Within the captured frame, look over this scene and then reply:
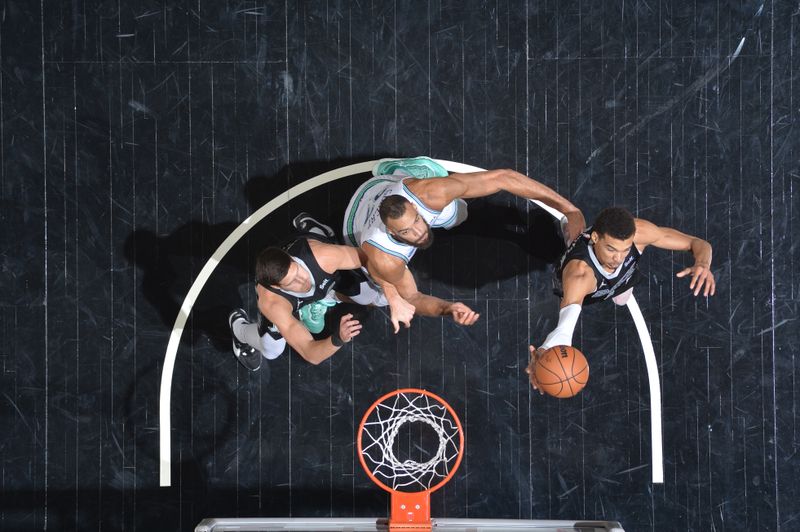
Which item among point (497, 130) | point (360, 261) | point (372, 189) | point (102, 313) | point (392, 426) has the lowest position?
point (392, 426)

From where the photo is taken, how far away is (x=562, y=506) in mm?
5559

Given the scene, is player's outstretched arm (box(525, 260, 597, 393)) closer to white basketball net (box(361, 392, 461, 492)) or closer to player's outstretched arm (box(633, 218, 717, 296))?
player's outstretched arm (box(633, 218, 717, 296))

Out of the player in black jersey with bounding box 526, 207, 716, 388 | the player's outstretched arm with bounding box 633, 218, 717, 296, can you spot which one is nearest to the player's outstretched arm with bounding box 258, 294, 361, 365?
the player in black jersey with bounding box 526, 207, 716, 388

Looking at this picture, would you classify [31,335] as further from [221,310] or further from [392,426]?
[392,426]

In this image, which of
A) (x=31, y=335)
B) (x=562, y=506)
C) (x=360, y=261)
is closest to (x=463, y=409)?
(x=562, y=506)

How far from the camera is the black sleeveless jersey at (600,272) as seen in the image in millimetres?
4652

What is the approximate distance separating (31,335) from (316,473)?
2.79 m

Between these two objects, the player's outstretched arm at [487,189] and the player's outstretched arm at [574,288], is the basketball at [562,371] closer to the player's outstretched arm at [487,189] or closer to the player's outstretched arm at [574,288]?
the player's outstretched arm at [574,288]

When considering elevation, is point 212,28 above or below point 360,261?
above

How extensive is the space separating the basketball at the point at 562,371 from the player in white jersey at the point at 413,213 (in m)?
0.58

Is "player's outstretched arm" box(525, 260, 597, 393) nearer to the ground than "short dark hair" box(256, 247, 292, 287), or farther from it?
nearer to the ground

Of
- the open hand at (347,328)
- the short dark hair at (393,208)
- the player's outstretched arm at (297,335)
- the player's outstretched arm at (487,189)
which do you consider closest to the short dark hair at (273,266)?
the player's outstretched arm at (297,335)

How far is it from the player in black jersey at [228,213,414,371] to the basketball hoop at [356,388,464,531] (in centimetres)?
88

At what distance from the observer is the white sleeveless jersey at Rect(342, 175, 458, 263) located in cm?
468
